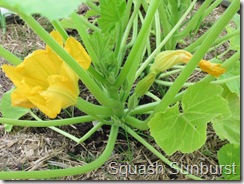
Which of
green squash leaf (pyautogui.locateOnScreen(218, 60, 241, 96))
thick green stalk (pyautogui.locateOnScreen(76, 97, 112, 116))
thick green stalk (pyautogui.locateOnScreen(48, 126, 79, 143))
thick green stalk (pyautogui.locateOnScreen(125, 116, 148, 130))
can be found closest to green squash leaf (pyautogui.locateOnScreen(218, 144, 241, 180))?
green squash leaf (pyautogui.locateOnScreen(218, 60, 241, 96))

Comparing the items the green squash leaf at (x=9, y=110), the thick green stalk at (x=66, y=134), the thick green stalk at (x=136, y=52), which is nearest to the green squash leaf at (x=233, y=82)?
the thick green stalk at (x=136, y=52)

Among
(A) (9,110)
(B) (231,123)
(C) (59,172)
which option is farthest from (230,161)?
(A) (9,110)

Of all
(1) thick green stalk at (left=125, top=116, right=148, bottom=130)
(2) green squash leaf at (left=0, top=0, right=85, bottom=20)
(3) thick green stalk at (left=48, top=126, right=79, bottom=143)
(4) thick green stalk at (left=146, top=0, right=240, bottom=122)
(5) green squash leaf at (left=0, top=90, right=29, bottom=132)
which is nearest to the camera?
(2) green squash leaf at (left=0, top=0, right=85, bottom=20)

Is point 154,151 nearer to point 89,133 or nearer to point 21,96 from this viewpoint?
point 89,133

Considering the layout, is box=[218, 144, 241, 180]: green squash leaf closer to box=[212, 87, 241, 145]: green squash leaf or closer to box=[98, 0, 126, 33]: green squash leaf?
box=[212, 87, 241, 145]: green squash leaf

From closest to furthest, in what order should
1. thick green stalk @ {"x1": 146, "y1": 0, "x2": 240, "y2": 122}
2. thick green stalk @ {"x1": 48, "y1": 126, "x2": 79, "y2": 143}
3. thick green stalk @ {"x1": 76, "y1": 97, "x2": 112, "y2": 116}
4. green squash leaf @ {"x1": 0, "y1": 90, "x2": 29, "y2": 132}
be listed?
thick green stalk @ {"x1": 146, "y1": 0, "x2": 240, "y2": 122}, thick green stalk @ {"x1": 76, "y1": 97, "x2": 112, "y2": 116}, thick green stalk @ {"x1": 48, "y1": 126, "x2": 79, "y2": 143}, green squash leaf @ {"x1": 0, "y1": 90, "x2": 29, "y2": 132}

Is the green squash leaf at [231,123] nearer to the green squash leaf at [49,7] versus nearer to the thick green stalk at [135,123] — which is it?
the thick green stalk at [135,123]
